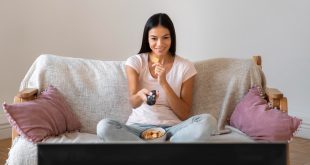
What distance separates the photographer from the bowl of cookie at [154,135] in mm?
1980

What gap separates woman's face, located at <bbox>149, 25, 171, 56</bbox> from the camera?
224cm

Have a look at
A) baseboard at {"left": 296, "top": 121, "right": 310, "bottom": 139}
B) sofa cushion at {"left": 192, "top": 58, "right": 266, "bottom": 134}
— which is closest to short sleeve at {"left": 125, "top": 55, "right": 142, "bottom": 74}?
sofa cushion at {"left": 192, "top": 58, "right": 266, "bottom": 134}

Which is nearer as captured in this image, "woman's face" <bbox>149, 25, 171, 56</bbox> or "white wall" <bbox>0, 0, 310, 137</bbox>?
"woman's face" <bbox>149, 25, 171, 56</bbox>

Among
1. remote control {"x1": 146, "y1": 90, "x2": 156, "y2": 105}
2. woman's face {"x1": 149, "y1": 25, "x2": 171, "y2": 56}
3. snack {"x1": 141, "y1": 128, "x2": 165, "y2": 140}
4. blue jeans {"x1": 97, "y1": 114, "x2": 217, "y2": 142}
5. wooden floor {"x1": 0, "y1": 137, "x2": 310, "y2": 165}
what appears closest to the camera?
blue jeans {"x1": 97, "y1": 114, "x2": 217, "y2": 142}

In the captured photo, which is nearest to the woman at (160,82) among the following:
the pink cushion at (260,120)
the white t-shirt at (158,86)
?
the white t-shirt at (158,86)

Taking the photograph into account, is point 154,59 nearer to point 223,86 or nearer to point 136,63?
point 136,63

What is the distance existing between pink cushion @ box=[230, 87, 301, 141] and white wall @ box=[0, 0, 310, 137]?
118 centimetres

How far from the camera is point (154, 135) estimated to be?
6.57ft

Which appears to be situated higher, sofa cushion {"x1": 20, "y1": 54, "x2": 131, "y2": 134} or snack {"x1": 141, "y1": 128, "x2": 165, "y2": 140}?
sofa cushion {"x1": 20, "y1": 54, "x2": 131, "y2": 134}

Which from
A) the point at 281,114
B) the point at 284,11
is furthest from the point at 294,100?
the point at 281,114

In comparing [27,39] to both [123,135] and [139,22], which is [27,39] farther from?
[123,135]

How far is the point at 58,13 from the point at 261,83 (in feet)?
6.23

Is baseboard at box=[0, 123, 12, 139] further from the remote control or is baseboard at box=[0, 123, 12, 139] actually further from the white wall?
the remote control

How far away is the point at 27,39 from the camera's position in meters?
3.43
